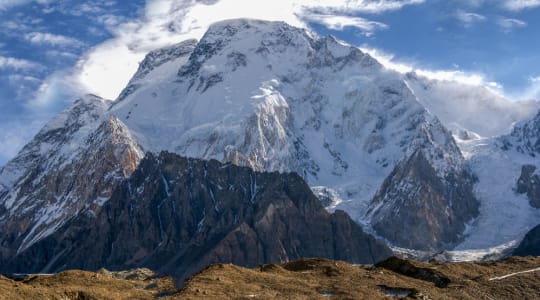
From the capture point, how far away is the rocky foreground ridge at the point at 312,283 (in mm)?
45406

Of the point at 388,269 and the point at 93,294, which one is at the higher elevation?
the point at 93,294

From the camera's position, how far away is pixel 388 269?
6075 cm

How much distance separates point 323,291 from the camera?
49125 millimetres

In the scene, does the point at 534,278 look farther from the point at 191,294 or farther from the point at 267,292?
the point at 191,294

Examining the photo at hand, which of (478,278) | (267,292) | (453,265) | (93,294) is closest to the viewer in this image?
(93,294)

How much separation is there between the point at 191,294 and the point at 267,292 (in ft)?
14.7

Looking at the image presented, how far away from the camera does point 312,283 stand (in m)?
51.2

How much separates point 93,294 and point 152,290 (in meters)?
5.33

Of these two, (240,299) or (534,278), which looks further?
(534,278)

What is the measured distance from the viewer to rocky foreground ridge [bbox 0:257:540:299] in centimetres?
4541

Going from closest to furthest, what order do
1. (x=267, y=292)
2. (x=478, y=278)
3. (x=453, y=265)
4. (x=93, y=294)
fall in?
(x=93, y=294), (x=267, y=292), (x=478, y=278), (x=453, y=265)

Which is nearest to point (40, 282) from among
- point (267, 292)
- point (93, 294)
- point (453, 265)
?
point (93, 294)

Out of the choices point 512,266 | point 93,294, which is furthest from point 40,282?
point 512,266

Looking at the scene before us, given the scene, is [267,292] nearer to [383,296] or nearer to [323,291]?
[323,291]
